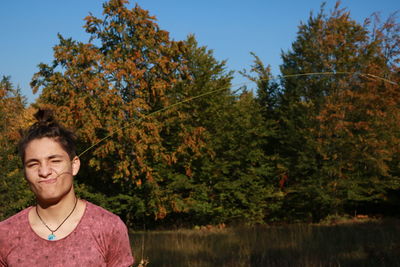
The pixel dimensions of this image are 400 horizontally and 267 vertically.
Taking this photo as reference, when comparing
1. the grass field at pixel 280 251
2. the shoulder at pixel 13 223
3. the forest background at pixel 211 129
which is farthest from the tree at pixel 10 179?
the shoulder at pixel 13 223

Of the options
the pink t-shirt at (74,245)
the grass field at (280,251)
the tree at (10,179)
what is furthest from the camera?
the tree at (10,179)

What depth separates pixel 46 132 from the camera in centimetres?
185

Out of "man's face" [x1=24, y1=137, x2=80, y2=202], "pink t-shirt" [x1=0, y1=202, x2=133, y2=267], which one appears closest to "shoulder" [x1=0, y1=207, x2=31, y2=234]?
"pink t-shirt" [x1=0, y1=202, x2=133, y2=267]

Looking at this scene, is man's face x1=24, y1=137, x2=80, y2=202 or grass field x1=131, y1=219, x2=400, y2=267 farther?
grass field x1=131, y1=219, x2=400, y2=267

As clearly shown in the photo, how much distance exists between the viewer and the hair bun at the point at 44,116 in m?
1.86

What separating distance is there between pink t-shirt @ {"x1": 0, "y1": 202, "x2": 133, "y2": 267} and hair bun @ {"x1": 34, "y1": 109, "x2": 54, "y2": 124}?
397mm

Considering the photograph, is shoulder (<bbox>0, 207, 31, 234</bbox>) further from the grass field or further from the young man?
the grass field

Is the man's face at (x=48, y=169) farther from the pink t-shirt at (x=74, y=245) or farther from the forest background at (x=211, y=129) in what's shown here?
the forest background at (x=211, y=129)

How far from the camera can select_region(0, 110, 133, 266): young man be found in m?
1.79

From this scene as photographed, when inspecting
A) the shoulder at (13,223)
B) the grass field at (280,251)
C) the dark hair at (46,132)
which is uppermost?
the dark hair at (46,132)

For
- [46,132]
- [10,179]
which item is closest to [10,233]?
[46,132]

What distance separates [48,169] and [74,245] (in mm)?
315

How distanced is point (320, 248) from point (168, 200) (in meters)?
10.5

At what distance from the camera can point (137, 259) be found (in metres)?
7.36
